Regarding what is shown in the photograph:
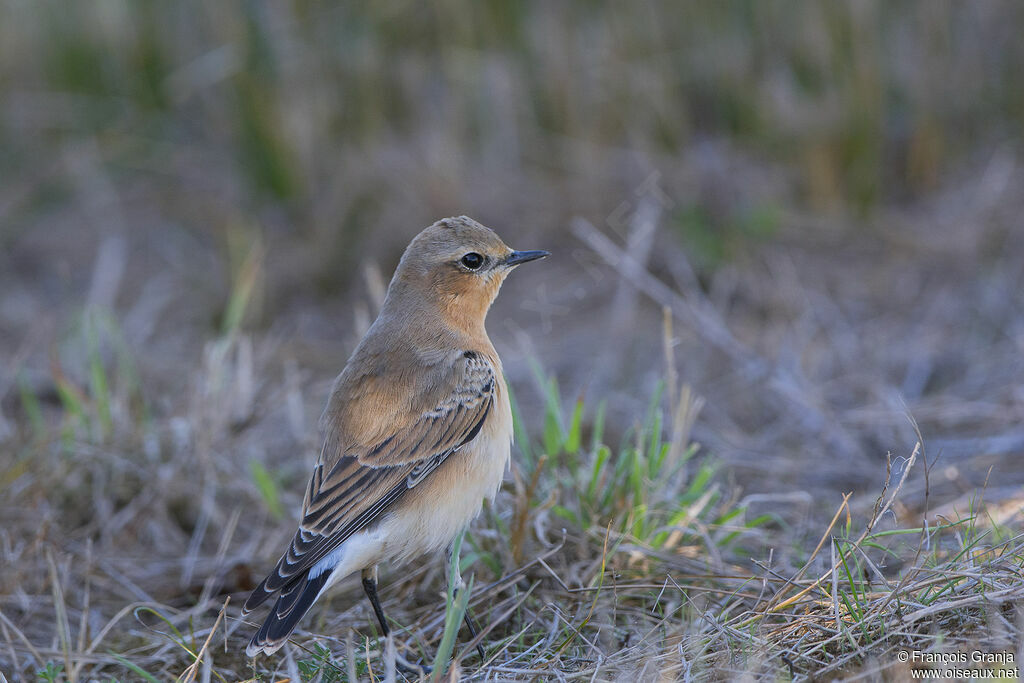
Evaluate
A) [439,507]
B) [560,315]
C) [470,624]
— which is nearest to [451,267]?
[439,507]

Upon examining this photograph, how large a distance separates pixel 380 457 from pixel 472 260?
1.08 m

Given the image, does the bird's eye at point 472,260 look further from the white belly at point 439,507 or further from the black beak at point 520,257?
the white belly at point 439,507

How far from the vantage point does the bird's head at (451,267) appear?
463 cm

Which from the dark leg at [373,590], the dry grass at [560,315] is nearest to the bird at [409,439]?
the dark leg at [373,590]

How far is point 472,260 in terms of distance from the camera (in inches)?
184

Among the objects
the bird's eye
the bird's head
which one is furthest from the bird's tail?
the bird's eye

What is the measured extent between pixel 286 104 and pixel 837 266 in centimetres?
459

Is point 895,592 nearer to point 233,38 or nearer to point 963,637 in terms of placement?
point 963,637

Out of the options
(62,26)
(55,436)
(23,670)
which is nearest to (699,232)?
(55,436)

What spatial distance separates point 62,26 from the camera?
9.79 m

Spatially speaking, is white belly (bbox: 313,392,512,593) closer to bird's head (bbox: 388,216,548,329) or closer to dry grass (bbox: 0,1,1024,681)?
dry grass (bbox: 0,1,1024,681)

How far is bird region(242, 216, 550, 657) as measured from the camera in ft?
12.7

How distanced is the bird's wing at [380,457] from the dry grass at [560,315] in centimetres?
36

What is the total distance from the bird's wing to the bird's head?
348 mm
